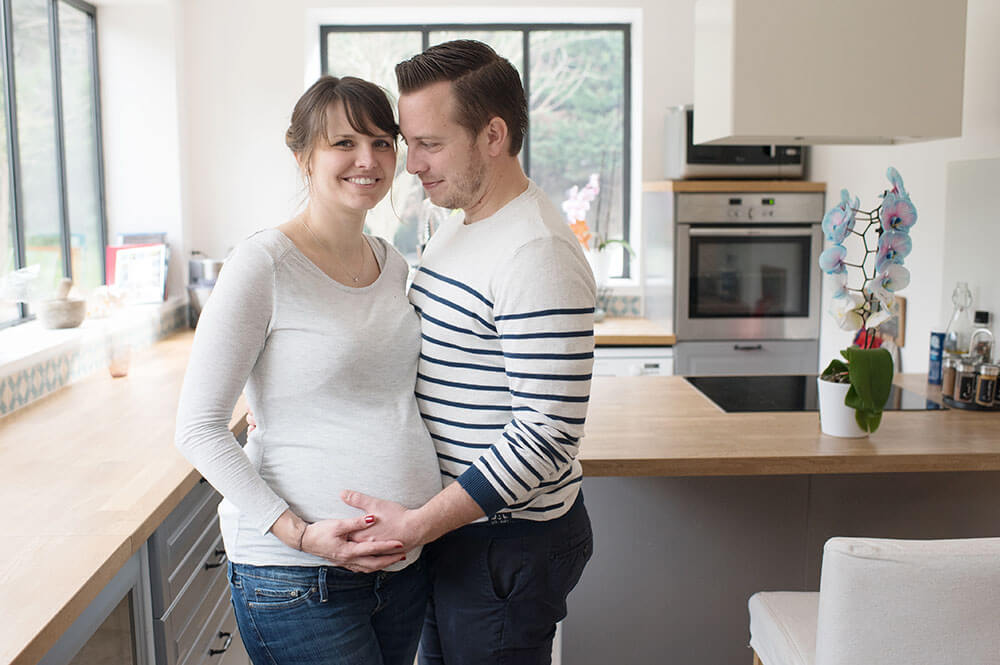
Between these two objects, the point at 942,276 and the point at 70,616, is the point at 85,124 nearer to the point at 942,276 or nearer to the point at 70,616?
the point at 70,616

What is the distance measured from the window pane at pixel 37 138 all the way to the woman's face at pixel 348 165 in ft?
6.71

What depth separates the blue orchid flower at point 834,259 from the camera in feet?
6.41

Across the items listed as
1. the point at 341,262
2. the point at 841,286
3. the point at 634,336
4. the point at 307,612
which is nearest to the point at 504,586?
the point at 307,612

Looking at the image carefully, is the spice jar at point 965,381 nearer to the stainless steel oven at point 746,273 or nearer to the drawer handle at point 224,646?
the stainless steel oven at point 746,273

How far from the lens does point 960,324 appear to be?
8.46 ft

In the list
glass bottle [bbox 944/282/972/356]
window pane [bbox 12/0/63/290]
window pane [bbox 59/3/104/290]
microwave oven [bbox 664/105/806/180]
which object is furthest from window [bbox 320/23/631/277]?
glass bottle [bbox 944/282/972/356]

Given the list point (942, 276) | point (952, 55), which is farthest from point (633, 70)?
point (952, 55)

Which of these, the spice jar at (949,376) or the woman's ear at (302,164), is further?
the spice jar at (949,376)

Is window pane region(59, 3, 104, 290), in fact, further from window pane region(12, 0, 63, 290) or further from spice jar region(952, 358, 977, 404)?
spice jar region(952, 358, 977, 404)

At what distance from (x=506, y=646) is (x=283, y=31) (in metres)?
3.45

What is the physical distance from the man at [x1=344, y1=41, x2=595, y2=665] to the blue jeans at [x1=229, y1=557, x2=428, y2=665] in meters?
0.12

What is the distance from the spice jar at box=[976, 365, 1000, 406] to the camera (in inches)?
88.7

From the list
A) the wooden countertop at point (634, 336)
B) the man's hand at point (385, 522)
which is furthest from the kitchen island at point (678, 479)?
the wooden countertop at point (634, 336)

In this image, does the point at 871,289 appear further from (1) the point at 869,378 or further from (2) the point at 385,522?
(2) the point at 385,522
